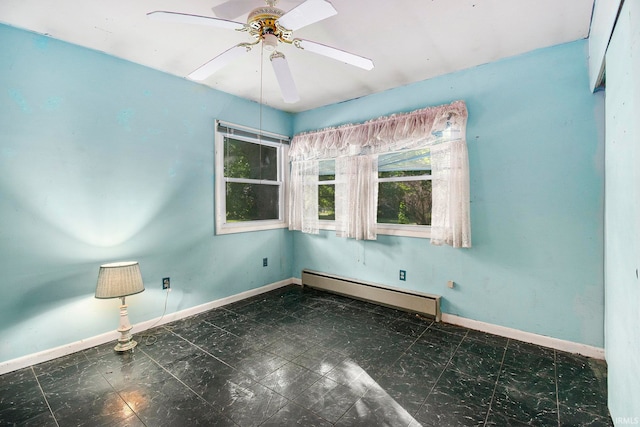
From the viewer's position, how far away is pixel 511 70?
101 inches

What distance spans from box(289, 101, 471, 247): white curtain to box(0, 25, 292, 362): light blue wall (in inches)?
48.5

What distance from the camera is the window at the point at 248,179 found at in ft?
11.2

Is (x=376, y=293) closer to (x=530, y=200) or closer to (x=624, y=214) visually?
(x=530, y=200)

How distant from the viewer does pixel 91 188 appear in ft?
8.07

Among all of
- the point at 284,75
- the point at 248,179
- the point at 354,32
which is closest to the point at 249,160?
the point at 248,179

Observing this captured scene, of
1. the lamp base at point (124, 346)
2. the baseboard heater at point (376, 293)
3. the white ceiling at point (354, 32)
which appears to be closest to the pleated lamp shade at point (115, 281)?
the lamp base at point (124, 346)

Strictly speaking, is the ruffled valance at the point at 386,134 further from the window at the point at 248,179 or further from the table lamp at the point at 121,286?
the table lamp at the point at 121,286

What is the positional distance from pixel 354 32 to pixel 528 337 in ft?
9.47

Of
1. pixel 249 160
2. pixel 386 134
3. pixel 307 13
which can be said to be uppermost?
pixel 307 13

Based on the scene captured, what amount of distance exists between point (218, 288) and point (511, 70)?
3660mm

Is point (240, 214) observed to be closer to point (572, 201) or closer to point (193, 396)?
point (193, 396)

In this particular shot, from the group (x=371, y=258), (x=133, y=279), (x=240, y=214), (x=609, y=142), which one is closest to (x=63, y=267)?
(x=133, y=279)

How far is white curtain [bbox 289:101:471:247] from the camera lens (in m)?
2.74

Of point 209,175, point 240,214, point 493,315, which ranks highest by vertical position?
point 209,175
